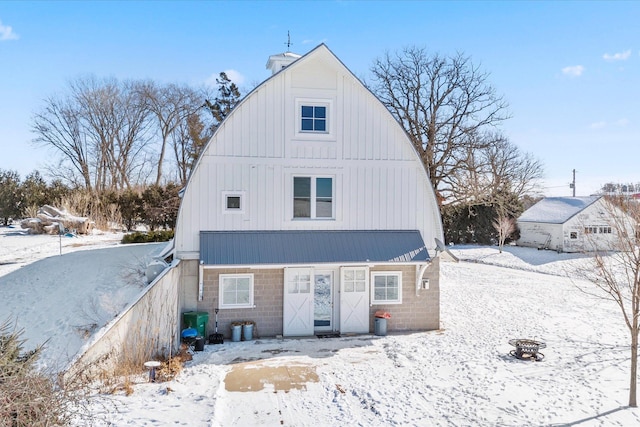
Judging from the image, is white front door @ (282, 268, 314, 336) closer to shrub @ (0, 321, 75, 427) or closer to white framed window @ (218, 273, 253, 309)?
white framed window @ (218, 273, 253, 309)

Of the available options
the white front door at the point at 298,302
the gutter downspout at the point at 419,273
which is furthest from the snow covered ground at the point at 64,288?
the gutter downspout at the point at 419,273

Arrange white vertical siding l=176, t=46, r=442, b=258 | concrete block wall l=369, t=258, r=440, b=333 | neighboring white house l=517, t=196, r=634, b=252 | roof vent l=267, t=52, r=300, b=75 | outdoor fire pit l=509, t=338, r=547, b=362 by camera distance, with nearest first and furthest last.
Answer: outdoor fire pit l=509, t=338, r=547, b=362, white vertical siding l=176, t=46, r=442, b=258, concrete block wall l=369, t=258, r=440, b=333, roof vent l=267, t=52, r=300, b=75, neighboring white house l=517, t=196, r=634, b=252

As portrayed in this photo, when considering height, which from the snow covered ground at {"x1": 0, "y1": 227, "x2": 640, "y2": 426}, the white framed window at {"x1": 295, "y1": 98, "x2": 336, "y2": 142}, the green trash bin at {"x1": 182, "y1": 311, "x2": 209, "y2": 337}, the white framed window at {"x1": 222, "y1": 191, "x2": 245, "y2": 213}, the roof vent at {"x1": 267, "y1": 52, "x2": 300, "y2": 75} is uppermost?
the roof vent at {"x1": 267, "y1": 52, "x2": 300, "y2": 75}

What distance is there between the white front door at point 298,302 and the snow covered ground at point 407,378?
0.63 metres

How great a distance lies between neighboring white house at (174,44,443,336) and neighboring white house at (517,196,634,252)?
63.5ft

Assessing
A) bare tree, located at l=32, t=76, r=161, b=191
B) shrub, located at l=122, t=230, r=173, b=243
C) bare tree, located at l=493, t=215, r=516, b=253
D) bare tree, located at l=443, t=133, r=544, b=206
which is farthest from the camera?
bare tree, located at l=32, t=76, r=161, b=191

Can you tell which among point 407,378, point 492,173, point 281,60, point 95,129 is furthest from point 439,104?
point 95,129

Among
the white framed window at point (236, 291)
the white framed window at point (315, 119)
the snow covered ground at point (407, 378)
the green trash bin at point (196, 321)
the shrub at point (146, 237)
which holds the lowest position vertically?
the snow covered ground at point (407, 378)

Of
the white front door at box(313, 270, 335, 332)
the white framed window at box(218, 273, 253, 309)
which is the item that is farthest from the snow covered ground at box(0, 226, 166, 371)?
the white front door at box(313, 270, 335, 332)

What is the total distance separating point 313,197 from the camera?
1173cm

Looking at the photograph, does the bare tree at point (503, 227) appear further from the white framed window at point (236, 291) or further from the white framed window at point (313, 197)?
the white framed window at point (236, 291)

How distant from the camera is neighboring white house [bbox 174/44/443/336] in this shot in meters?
11.0

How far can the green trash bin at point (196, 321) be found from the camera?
1044 centimetres

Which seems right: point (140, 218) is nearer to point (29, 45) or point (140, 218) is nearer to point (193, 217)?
point (29, 45)
